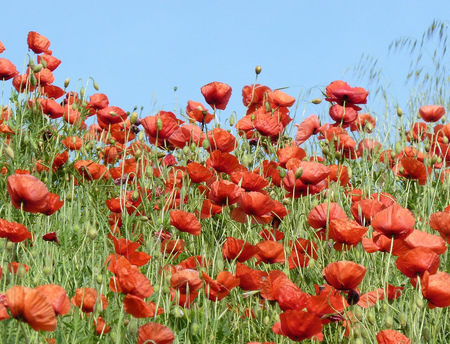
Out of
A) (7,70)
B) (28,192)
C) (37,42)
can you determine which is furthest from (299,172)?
(37,42)

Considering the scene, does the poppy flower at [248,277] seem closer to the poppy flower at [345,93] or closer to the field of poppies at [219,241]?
the field of poppies at [219,241]

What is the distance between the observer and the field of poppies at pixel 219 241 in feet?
4.94

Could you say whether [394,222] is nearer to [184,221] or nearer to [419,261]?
[419,261]

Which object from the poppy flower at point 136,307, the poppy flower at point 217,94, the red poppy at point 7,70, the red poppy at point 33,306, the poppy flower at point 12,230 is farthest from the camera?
the red poppy at point 7,70

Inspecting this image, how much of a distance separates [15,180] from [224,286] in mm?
599

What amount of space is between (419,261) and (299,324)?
350 mm

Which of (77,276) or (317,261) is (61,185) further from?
(317,261)

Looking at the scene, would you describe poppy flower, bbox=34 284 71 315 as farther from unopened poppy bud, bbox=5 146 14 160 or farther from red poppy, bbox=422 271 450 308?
unopened poppy bud, bbox=5 146 14 160

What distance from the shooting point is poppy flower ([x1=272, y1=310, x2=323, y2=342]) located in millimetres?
1428

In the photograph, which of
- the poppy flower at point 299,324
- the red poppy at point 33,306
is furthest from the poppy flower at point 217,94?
the red poppy at point 33,306

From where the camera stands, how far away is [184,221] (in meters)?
1.92

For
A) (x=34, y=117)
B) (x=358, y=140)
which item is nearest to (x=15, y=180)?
(x=34, y=117)

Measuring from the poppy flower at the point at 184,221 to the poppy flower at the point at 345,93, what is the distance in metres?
1.29

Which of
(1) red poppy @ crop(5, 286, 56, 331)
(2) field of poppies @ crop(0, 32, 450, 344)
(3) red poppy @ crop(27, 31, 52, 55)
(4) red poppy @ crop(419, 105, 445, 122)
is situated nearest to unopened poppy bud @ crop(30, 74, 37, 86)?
(2) field of poppies @ crop(0, 32, 450, 344)
